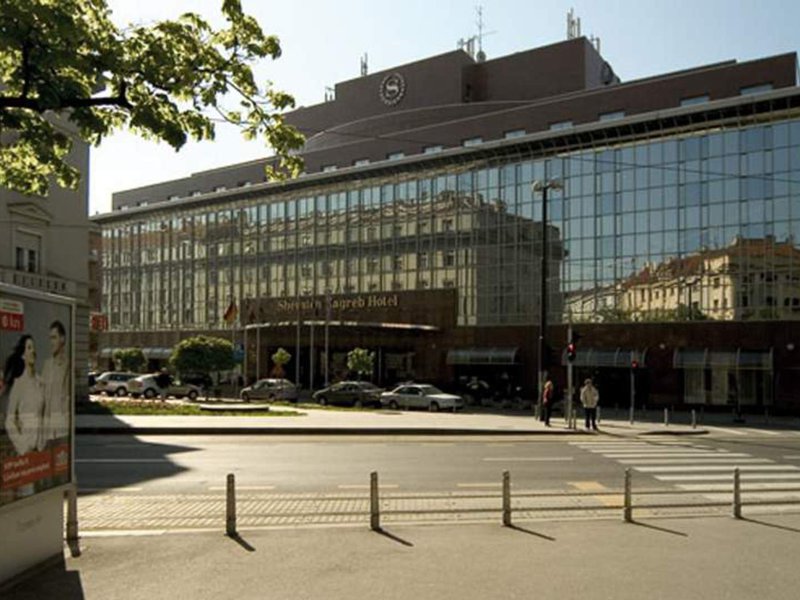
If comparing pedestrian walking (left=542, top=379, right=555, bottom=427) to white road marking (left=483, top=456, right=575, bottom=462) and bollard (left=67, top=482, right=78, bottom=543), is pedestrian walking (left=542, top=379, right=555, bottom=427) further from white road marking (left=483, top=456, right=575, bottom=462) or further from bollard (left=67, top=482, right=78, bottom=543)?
bollard (left=67, top=482, right=78, bottom=543)

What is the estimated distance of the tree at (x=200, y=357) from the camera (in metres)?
46.5

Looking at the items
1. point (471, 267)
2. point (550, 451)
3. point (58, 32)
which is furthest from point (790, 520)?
point (471, 267)

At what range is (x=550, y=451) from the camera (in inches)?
784

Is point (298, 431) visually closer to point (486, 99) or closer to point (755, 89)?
point (755, 89)

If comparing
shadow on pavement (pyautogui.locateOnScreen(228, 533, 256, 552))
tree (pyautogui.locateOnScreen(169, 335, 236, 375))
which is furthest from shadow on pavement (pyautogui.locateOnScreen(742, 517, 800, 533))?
tree (pyautogui.locateOnScreen(169, 335, 236, 375))

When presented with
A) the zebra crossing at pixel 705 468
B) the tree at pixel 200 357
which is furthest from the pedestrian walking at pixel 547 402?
the tree at pixel 200 357

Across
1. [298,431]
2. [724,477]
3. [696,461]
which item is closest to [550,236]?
[298,431]

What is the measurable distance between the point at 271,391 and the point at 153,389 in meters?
7.39

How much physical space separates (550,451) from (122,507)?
11575 mm

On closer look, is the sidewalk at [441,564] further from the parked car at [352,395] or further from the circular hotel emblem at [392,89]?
the circular hotel emblem at [392,89]

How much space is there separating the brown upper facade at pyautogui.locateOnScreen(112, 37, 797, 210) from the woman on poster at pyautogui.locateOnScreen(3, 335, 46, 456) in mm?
46911

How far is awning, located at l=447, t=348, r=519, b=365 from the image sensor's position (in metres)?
52.8

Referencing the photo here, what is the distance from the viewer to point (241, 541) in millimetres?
9000

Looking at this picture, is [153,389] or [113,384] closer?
[153,389]
